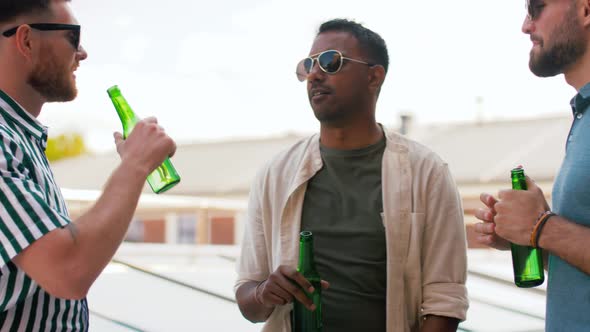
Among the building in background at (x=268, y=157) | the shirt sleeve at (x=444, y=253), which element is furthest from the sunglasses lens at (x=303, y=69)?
the building in background at (x=268, y=157)

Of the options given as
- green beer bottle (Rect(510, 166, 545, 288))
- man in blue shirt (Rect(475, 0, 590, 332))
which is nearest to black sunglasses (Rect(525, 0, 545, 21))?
man in blue shirt (Rect(475, 0, 590, 332))

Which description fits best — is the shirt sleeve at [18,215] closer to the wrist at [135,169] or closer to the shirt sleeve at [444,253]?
the wrist at [135,169]

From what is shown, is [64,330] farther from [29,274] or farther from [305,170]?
[305,170]

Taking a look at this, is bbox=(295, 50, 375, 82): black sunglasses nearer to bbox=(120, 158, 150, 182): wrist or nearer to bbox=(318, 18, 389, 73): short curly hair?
bbox=(318, 18, 389, 73): short curly hair

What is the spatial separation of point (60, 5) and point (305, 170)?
0.93m

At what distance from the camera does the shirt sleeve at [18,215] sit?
1.46 meters

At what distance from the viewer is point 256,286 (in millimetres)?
2326

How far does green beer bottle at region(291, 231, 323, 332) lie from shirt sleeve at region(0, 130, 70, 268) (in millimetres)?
809

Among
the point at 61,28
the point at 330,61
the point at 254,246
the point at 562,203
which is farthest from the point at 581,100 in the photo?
the point at 61,28

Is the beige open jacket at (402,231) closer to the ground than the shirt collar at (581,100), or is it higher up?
closer to the ground

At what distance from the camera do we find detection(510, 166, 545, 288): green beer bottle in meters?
1.97

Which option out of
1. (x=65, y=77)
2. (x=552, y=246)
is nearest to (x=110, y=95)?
(x=65, y=77)

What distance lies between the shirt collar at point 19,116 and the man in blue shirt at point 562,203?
1.12 m

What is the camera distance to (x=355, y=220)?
2.34 metres
